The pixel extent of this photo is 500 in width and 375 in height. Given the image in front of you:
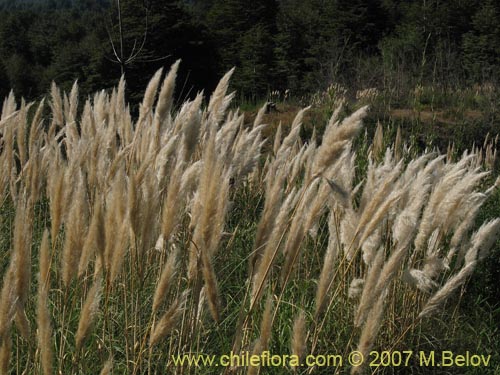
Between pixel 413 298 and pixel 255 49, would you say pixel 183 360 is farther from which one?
pixel 255 49

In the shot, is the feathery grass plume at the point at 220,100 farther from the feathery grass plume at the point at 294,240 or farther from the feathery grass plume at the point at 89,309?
the feathery grass plume at the point at 89,309

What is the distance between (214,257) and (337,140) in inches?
44.5

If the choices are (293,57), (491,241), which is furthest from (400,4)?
(491,241)

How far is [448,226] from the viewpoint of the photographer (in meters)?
2.34

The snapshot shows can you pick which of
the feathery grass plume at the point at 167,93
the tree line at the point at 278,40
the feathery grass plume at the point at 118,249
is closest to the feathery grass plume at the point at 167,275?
the feathery grass plume at the point at 118,249

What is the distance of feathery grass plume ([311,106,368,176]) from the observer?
58.7 inches

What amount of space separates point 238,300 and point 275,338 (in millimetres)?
437

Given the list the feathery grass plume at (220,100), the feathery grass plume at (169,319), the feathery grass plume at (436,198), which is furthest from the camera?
the feathery grass plume at (220,100)

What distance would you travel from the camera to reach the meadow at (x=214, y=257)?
1.37m

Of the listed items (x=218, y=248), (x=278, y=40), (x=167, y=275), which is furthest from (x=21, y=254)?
(x=278, y=40)

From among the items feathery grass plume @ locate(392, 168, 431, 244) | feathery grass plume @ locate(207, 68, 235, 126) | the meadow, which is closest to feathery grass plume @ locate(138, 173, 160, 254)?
the meadow

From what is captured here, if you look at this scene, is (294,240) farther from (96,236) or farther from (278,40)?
(278,40)

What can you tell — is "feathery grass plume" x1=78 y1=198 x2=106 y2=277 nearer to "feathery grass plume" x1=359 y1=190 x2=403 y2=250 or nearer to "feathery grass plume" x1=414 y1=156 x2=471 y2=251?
"feathery grass plume" x1=359 y1=190 x2=403 y2=250

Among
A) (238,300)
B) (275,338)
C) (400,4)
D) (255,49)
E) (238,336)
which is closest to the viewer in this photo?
(238,336)
